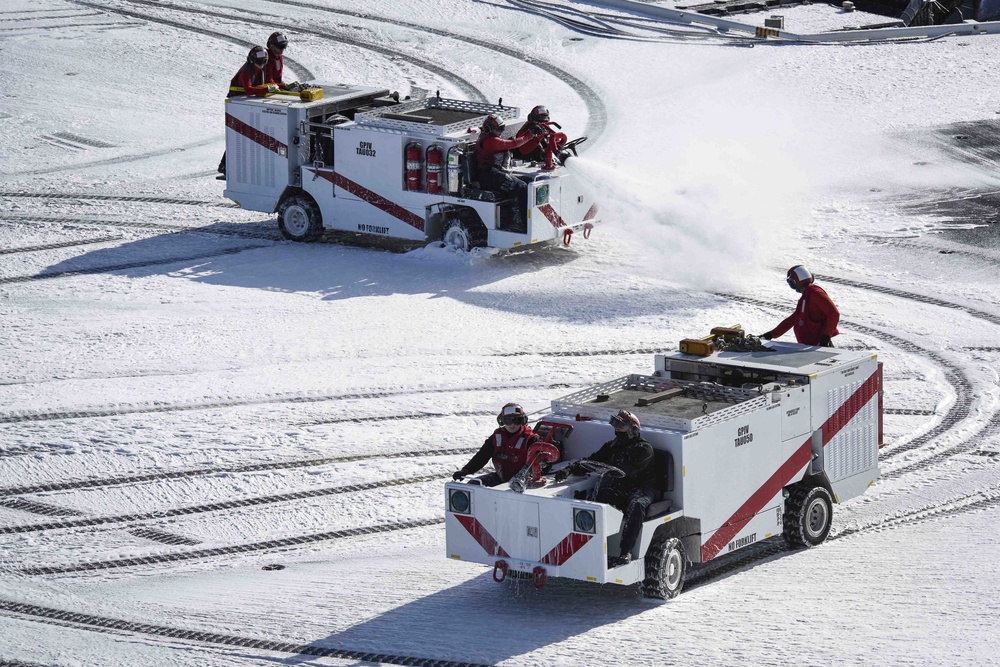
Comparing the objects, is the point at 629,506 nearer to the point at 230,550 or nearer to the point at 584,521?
the point at 584,521

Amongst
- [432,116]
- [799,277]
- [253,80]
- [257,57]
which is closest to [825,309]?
[799,277]

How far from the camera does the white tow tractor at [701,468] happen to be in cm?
1129

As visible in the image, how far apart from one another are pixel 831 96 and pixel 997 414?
14.2 meters

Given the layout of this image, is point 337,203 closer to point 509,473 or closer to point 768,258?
point 768,258

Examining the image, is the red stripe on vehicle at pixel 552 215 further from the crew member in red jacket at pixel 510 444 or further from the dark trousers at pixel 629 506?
the dark trousers at pixel 629 506

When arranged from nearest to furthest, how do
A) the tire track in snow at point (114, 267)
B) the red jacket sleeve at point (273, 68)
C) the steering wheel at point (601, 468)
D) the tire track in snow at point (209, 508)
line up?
1. the steering wheel at point (601, 468)
2. the tire track in snow at point (209, 508)
3. the tire track in snow at point (114, 267)
4. the red jacket sleeve at point (273, 68)

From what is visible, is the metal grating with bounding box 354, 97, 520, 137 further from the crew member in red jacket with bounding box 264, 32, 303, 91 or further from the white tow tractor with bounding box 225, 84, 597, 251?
the crew member in red jacket with bounding box 264, 32, 303, 91

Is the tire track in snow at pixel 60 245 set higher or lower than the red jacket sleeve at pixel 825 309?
lower

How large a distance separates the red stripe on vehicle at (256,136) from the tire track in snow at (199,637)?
12.0 m

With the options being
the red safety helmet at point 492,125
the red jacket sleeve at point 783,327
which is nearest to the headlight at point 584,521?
the red jacket sleeve at point 783,327

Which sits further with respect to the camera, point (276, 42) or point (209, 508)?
point (276, 42)

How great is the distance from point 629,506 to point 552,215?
10454 millimetres

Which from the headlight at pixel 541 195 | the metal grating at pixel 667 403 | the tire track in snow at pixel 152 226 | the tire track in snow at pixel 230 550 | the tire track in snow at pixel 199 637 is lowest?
the tire track in snow at pixel 199 637

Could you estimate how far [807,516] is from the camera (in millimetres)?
12680
